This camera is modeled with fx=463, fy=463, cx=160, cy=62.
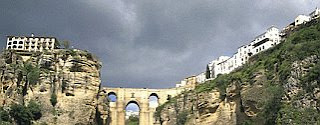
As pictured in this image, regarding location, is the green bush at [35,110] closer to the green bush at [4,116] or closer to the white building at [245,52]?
the green bush at [4,116]

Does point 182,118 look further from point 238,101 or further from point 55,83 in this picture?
point 55,83

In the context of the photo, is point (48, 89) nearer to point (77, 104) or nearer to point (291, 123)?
point (77, 104)

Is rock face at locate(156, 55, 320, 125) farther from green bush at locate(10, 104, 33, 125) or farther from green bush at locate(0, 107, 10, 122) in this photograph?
green bush at locate(0, 107, 10, 122)

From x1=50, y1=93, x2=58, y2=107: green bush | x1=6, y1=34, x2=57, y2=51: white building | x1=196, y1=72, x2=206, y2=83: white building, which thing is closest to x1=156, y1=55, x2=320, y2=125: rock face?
x1=196, y1=72, x2=206, y2=83: white building

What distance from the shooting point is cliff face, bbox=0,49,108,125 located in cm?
5503

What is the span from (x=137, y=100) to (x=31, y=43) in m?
19.8

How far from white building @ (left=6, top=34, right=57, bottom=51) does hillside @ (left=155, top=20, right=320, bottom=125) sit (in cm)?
2170

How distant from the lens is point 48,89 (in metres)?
57.2

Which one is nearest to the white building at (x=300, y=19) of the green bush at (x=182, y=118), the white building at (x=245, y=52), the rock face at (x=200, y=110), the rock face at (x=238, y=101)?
the white building at (x=245, y=52)

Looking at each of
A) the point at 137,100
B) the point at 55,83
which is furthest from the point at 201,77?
the point at 55,83

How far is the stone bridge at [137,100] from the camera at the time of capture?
249 ft

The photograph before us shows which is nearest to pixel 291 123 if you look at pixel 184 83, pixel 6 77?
pixel 6 77

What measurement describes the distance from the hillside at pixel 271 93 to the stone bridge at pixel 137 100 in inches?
388

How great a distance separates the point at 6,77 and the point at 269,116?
101ft
